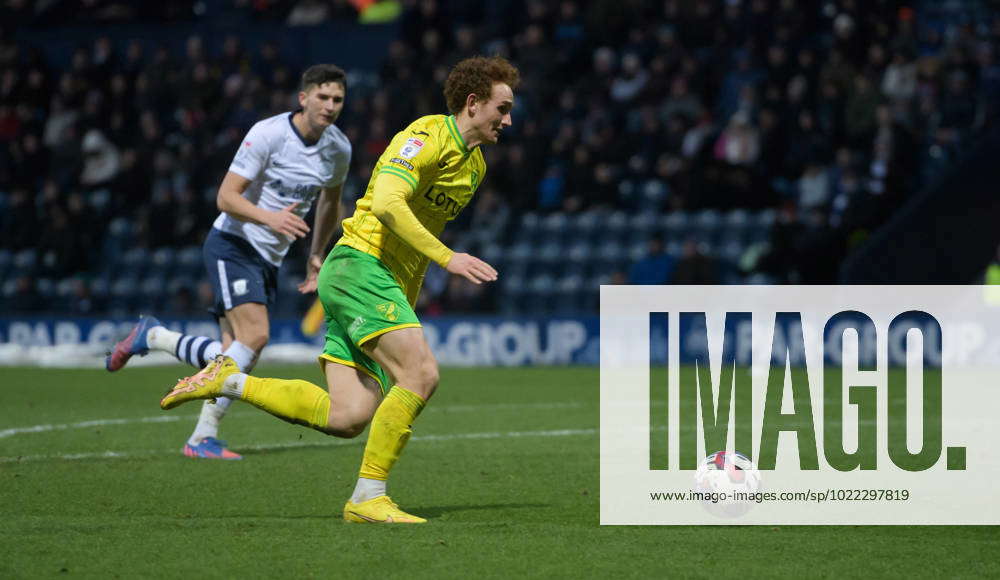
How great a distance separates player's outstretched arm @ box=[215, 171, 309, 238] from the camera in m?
7.52

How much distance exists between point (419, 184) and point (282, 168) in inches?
105

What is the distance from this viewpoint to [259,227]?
352 inches

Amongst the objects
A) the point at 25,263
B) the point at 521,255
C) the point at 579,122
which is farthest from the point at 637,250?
the point at 25,263

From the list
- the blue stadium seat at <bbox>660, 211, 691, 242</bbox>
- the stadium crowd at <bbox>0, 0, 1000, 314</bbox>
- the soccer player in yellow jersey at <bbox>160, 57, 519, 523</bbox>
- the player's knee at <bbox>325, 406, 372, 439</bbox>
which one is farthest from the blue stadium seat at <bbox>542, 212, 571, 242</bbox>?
the player's knee at <bbox>325, 406, 372, 439</bbox>

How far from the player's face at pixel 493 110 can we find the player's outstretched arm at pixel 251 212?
4.73 feet

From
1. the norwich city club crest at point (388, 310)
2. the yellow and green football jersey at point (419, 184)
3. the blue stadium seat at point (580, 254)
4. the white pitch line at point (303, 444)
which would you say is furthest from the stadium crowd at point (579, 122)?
the norwich city club crest at point (388, 310)

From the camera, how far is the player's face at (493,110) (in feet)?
21.0

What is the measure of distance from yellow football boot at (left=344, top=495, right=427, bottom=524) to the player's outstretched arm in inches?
69.2

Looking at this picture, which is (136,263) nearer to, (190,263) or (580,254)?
(190,263)

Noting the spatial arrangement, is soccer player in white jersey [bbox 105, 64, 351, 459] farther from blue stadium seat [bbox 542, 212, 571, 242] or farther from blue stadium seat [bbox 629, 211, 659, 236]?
blue stadium seat [bbox 542, 212, 571, 242]

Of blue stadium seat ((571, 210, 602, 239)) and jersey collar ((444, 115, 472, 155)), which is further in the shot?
blue stadium seat ((571, 210, 602, 239))

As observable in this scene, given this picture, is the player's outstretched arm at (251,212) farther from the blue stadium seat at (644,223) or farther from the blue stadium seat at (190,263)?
the blue stadium seat at (190,263)

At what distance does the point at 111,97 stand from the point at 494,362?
8.76m

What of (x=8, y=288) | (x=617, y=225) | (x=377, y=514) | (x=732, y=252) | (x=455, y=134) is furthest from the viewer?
(x=8, y=288)
